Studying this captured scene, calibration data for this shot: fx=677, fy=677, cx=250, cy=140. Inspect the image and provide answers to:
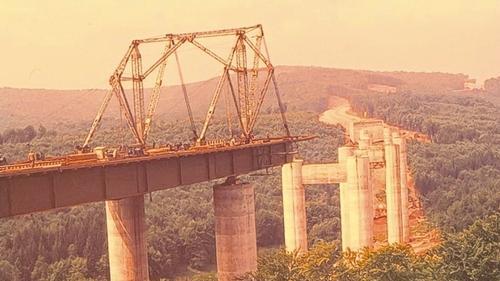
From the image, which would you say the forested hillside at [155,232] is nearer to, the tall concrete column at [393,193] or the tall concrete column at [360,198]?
the tall concrete column at [360,198]

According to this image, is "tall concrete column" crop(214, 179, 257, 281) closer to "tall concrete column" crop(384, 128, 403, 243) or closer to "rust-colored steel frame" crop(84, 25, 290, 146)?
"rust-colored steel frame" crop(84, 25, 290, 146)

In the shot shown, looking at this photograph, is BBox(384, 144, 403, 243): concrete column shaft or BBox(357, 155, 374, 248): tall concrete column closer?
BBox(357, 155, 374, 248): tall concrete column

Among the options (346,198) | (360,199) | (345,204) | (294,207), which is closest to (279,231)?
(345,204)

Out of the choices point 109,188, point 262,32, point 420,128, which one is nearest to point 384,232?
point 262,32

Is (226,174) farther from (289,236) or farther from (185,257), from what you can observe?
(185,257)

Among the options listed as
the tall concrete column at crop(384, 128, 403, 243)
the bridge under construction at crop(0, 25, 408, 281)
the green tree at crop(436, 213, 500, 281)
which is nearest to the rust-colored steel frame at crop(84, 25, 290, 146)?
the bridge under construction at crop(0, 25, 408, 281)

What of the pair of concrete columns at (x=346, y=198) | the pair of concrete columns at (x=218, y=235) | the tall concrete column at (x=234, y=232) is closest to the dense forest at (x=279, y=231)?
the tall concrete column at (x=234, y=232)
